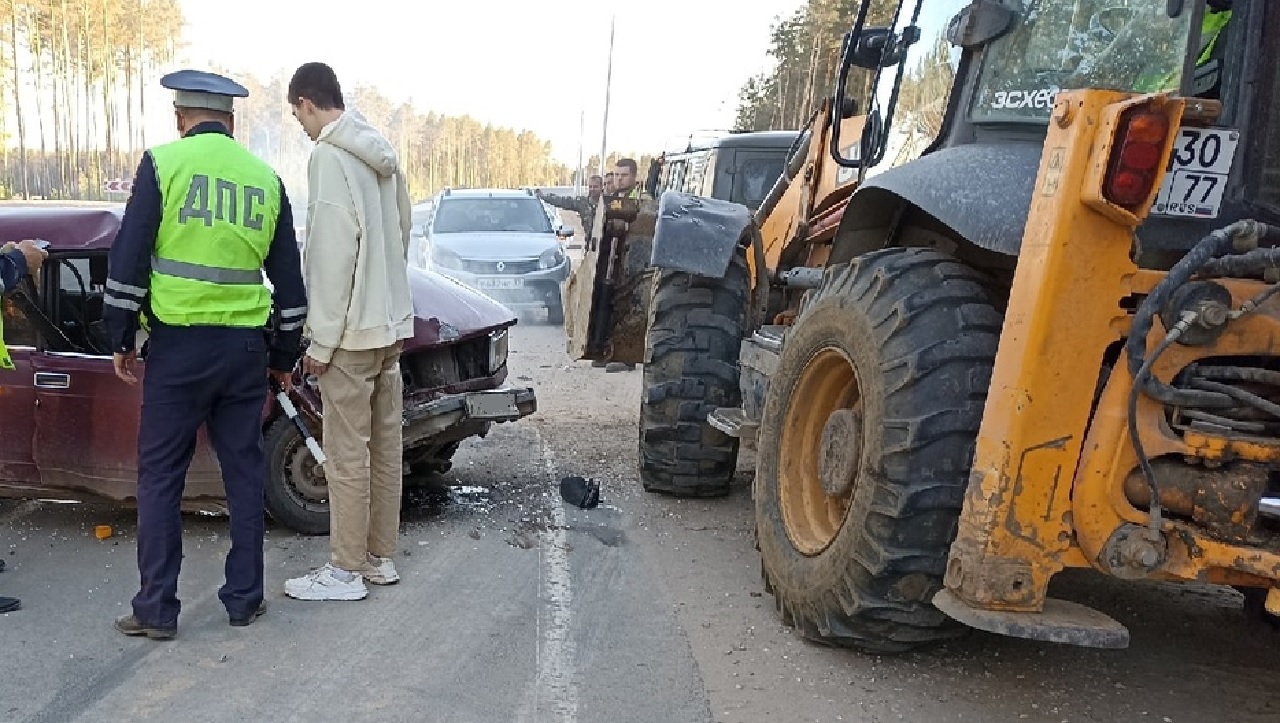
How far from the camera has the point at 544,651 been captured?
397 centimetres

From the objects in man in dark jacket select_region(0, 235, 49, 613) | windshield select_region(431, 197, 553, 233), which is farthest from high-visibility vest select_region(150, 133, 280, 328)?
windshield select_region(431, 197, 553, 233)

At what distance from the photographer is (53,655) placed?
3857mm

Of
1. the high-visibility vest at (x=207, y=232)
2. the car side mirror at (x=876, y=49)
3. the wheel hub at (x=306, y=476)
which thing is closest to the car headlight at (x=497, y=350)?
the wheel hub at (x=306, y=476)

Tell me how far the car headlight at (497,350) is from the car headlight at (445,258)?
8278mm

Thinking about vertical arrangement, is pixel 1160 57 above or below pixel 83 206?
above

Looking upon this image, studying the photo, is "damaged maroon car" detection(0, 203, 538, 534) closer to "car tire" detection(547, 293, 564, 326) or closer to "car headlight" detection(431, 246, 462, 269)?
"car headlight" detection(431, 246, 462, 269)

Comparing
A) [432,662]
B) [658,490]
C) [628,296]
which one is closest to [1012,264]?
[432,662]

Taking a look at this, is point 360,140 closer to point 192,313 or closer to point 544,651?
point 192,313

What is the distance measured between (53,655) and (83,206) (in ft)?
8.13

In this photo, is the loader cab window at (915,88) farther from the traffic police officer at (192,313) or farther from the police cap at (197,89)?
the police cap at (197,89)

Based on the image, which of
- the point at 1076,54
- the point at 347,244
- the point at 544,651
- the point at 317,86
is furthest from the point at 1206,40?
the point at 317,86

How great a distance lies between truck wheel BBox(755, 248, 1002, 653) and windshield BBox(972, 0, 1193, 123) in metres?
0.68

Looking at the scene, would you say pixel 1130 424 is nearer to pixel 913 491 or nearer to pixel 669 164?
pixel 913 491

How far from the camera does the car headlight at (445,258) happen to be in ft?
47.1
